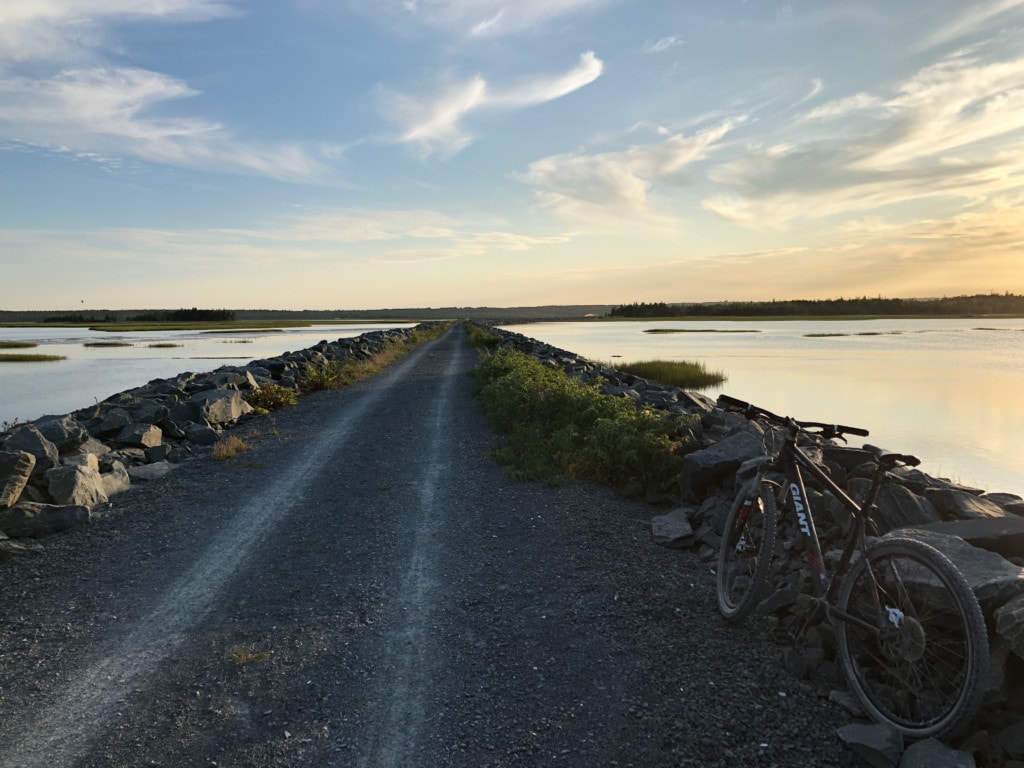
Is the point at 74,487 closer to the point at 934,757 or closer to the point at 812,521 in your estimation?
the point at 812,521

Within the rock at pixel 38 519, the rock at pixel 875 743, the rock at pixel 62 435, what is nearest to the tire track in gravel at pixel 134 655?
the rock at pixel 38 519

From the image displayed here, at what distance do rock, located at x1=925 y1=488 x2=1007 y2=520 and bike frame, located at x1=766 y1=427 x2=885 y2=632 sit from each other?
7.02 ft

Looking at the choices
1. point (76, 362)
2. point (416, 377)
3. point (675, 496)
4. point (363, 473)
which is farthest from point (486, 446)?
point (76, 362)

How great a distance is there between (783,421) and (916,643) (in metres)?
2.13

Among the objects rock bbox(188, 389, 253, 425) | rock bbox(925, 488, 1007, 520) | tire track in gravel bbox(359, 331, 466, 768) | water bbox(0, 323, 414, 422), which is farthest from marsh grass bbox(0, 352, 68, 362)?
rock bbox(925, 488, 1007, 520)

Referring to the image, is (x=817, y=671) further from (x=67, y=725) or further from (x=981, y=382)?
(x=981, y=382)

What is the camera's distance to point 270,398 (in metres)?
19.7

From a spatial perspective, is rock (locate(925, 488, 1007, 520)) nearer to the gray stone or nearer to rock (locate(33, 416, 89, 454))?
the gray stone

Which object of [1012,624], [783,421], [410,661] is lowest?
[410,661]

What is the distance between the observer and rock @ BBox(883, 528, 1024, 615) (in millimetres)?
4246

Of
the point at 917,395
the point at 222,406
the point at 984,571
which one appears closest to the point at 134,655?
the point at 984,571

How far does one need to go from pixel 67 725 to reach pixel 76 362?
50.2 metres

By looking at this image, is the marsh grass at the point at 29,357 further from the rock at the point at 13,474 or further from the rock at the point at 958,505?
the rock at the point at 958,505

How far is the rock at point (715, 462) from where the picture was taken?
29.2ft
